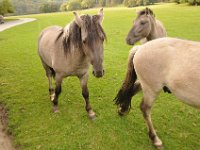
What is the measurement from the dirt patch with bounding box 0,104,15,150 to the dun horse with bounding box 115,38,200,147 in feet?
7.93

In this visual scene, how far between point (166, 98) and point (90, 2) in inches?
3070

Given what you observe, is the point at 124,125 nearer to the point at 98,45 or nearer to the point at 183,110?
the point at 183,110

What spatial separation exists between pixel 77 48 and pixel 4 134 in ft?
7.13

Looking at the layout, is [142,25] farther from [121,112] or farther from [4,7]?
[4,7]

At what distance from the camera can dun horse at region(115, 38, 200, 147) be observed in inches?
128

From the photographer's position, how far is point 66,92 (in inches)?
253

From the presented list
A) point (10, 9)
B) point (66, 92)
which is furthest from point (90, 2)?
point (66, 92)

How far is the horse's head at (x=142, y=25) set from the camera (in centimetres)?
655

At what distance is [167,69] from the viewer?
351cm

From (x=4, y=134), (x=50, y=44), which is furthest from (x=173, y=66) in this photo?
(x=4, y=134)

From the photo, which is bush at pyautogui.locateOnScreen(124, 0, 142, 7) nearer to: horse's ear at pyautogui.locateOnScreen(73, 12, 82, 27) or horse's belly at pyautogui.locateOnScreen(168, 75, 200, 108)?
horse's ear at pyautogui.locateOnScreen(73, 12, 82, 27)

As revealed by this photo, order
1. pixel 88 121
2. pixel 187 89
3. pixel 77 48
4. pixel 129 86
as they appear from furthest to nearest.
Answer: pixel 88 121 → pixel 129 86 → pixel 77 48 → pixel 187 89

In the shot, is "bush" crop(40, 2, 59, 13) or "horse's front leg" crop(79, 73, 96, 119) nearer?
"horse's front leg" crop(79, 73, 96, 119)

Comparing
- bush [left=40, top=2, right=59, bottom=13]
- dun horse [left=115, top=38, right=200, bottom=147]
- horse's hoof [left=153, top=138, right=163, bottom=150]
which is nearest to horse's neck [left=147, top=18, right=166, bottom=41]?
dun horse [left=115, top=38, right=200, bottom=147]
